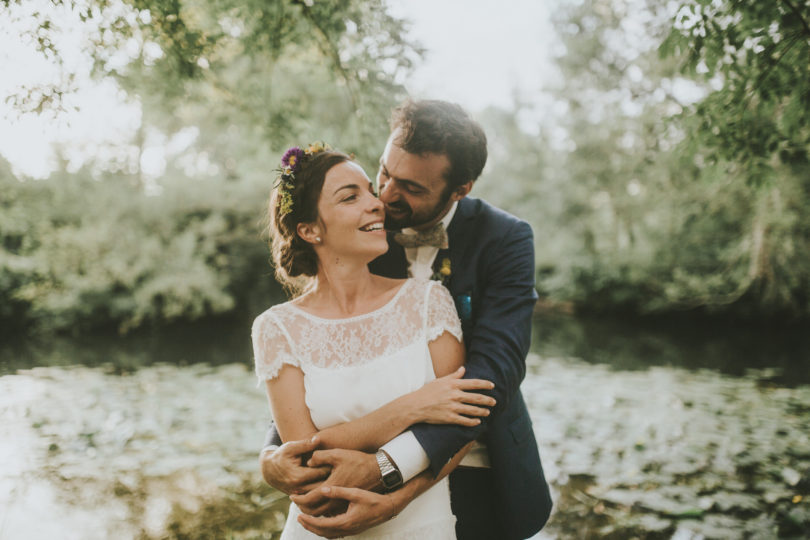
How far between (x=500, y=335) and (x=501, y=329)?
0.08 ft

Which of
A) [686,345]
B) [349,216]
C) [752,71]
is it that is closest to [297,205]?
[349,216]

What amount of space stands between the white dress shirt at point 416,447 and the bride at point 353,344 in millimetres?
55

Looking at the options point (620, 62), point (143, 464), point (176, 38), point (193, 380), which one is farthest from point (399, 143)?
point (620, 62)

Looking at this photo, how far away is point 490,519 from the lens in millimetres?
2104

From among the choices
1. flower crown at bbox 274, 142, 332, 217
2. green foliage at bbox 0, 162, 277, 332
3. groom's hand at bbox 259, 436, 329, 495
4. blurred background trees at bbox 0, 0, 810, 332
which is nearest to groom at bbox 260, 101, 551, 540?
groom's hand at bbox 259, 436, 329, 495

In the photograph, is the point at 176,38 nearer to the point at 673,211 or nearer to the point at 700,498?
the point at 700,498

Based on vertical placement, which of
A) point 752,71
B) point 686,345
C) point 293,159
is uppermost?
point 752,71

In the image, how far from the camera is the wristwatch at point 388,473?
1.61 meters

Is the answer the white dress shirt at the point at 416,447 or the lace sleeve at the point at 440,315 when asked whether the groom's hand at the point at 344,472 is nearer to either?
the white dress shirt at the point at 416,447

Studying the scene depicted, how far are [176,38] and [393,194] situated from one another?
6.28 ft

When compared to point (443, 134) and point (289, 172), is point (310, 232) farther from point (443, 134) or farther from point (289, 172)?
point (443, 134)

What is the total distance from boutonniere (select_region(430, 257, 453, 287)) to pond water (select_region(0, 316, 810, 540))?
2282mm

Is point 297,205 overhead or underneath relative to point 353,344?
overhead

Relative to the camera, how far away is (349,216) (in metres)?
1.90
